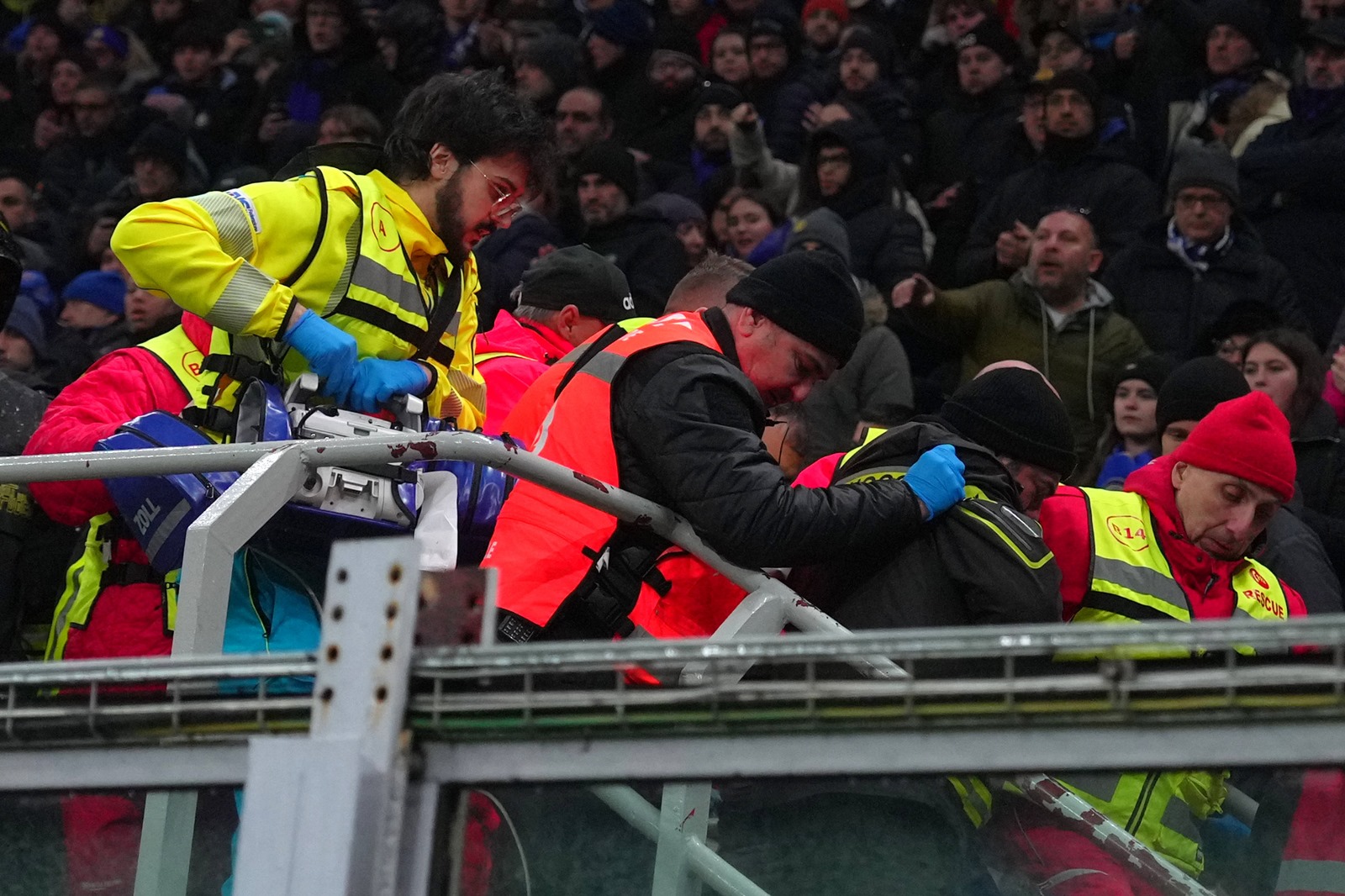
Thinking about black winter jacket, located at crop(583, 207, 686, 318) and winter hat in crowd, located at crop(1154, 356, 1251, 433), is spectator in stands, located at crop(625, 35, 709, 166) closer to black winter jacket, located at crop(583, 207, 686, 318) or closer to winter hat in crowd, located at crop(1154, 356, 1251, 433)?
black winter jacket, located at crop(583, 207, 686, 318)

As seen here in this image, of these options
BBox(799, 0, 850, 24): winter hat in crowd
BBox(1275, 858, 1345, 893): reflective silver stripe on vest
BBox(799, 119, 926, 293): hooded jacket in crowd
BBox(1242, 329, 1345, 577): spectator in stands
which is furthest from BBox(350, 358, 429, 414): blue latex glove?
BBox(799, 0, 850, 24): winter hat in crowd

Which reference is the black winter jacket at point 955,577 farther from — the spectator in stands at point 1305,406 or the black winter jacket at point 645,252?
the black winter jacket at point 645,252

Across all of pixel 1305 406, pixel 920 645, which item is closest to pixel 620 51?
pixel 1305 406

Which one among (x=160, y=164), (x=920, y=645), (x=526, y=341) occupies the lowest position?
(x=920, y=645)

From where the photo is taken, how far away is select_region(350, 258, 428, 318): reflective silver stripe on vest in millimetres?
4027

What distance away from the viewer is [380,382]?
12.8ft

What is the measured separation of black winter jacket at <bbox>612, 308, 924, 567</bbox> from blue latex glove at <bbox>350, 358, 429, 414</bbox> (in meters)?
0.49

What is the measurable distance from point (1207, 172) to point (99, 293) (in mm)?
5322

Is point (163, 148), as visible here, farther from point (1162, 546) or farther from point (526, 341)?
point (1162, 546)

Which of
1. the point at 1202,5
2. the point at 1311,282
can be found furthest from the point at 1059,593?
the point at 1202,5

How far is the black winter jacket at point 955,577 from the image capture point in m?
3.63

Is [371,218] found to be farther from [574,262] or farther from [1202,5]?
[1202,5]

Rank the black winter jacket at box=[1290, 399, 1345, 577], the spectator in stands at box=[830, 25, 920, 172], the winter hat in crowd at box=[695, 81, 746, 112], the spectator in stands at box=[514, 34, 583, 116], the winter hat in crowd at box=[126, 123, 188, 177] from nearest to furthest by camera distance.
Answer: the black winter jacket at box=[1290, 399, 1345, 577], the spectator in stands at box=[830, 25, 920, 172], the winter hat in crowd at box=[695, 81, 746, 112], the winter hat in crowd at box=[126, 123, 188, 177], the spectator in stands at box=[514, 34, 583, 116]

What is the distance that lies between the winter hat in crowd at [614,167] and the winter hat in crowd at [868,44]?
72.4 inches
